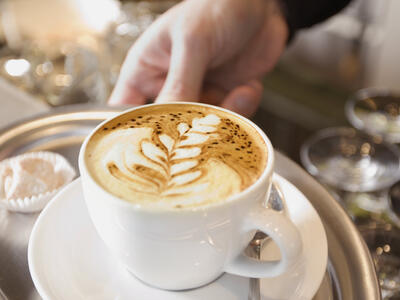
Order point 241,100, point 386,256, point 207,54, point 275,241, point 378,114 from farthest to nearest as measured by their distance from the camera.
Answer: point 378,114 < point 241,100 < point 207,54 < point 386,256 < point 275,241

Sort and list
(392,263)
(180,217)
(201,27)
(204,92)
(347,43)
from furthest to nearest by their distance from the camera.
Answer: (347,43)
(204,92)
(201,27)
(392,263)
(180,217)

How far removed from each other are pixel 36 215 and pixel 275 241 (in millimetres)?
305

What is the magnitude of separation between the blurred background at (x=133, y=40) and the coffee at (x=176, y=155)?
39 cm

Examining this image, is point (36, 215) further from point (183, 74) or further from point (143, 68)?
point (143, 68)

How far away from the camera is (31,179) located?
54cm

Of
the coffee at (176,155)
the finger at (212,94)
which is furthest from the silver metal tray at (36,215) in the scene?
the finger at (212,94)

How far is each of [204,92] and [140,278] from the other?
25.8 inches

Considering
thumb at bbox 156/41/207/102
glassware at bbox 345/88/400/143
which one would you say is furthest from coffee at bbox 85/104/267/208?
glassware at bbox 345/88/400/143

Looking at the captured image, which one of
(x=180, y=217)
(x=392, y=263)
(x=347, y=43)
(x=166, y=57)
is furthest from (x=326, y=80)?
(x=180, y=217)

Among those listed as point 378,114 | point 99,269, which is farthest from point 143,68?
point 378,114

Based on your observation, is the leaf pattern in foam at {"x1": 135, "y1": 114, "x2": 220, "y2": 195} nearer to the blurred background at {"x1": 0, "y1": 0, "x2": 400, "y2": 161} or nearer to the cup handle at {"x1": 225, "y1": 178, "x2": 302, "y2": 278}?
the cup handle at {"x1": 225, "y1": 178, "x2": 302, "y2": 278}

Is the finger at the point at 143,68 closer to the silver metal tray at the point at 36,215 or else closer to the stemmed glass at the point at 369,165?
the silver metal tray at the point at 36,215

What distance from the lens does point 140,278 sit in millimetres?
424

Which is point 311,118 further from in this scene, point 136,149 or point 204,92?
point 136,149
